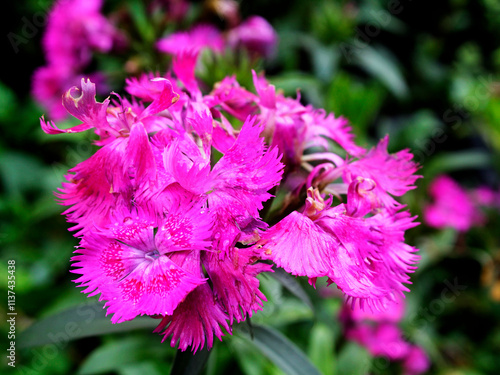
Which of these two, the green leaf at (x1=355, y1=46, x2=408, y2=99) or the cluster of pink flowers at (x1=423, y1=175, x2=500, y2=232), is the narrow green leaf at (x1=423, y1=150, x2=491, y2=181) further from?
the green leaf at (x1=355, y1=46, x2=408, y2=99)

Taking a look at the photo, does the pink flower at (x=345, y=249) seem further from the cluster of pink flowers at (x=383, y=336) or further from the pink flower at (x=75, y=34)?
the pink flower at (x=75, y=34)

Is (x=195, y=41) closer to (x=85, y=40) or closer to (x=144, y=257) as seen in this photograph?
(x=85, y=40)

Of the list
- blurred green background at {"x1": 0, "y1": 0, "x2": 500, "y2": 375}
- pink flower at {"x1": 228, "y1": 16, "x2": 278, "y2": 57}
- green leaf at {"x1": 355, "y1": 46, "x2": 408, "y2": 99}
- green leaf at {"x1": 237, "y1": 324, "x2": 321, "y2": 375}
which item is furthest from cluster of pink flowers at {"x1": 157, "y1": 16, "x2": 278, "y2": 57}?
green leaf at {"x1": 237, "y1": 324, "x2": 321, "y2": 375}

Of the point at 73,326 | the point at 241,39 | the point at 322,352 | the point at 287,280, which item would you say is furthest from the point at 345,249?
the point at 241,39

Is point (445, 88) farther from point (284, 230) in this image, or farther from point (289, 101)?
point (284, 230)

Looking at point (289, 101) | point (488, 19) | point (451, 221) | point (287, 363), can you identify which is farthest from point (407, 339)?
point (488, 19)

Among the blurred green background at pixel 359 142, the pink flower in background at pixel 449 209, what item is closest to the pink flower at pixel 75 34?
the blurred green background at pixel 359 142
